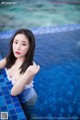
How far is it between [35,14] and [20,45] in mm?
242

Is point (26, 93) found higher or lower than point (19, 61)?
lower

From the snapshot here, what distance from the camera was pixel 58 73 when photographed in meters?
1.39

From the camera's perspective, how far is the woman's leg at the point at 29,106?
4.22 ft

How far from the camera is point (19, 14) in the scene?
1459mm

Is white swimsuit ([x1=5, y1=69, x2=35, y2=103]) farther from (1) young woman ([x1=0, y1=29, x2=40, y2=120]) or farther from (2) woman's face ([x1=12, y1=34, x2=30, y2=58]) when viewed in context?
(2) woman's face ([x1=12, y1=34, x2=30, y2=58])

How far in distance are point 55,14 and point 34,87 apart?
43 centimetres

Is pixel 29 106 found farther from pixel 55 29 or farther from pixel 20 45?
pixel 55 29

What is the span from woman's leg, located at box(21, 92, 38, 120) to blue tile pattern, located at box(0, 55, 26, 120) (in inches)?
1.1

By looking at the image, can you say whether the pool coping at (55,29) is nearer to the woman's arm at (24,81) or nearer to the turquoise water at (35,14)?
the turquoise water at (35,14)

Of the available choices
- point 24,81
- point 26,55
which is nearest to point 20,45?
point 26,55

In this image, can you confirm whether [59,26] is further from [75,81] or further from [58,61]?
[75,81]


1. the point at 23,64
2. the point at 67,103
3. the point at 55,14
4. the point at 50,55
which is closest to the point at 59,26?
the point at 55,14

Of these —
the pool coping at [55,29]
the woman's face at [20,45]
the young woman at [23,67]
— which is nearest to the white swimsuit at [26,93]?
the young woman at [23,67]

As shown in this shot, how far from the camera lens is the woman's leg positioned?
1.29 meters
